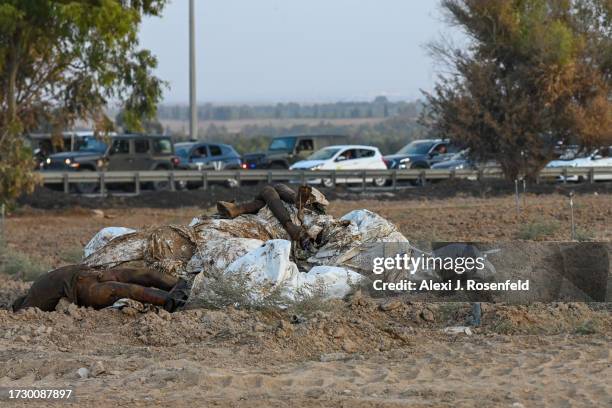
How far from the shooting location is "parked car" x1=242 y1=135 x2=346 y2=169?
153ft

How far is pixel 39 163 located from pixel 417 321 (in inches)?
1221

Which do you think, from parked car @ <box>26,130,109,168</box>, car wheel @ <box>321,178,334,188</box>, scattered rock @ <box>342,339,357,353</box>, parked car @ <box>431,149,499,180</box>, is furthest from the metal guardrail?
scattered rock @ <box>342,339,357,353</box>

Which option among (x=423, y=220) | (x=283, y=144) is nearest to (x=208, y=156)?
(x=283, y=144)

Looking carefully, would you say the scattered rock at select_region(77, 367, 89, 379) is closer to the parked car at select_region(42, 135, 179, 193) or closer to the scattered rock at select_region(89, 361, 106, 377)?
the scattered rock at select_region(89, 361, 106, 377)

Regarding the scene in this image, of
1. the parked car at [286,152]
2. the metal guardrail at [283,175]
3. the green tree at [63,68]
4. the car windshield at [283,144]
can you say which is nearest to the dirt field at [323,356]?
the green tree at [63,68]

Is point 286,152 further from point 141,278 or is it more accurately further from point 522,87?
point 141,278

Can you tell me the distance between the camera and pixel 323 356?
33.1 feet

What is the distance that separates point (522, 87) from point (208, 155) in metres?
14.0

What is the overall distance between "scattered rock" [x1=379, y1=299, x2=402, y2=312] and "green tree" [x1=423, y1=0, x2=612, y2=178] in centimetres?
2495

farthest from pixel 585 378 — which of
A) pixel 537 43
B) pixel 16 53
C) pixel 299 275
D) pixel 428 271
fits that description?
pixel 537 43

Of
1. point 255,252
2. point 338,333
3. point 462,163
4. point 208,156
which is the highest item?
point 255,252

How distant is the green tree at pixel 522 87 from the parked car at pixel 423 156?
8160 mm

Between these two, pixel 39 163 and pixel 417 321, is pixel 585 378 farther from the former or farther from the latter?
pixel 39 163

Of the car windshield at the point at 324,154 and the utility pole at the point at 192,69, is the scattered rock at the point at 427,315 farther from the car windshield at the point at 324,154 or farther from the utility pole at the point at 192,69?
the utility pole at the point at 192,69
